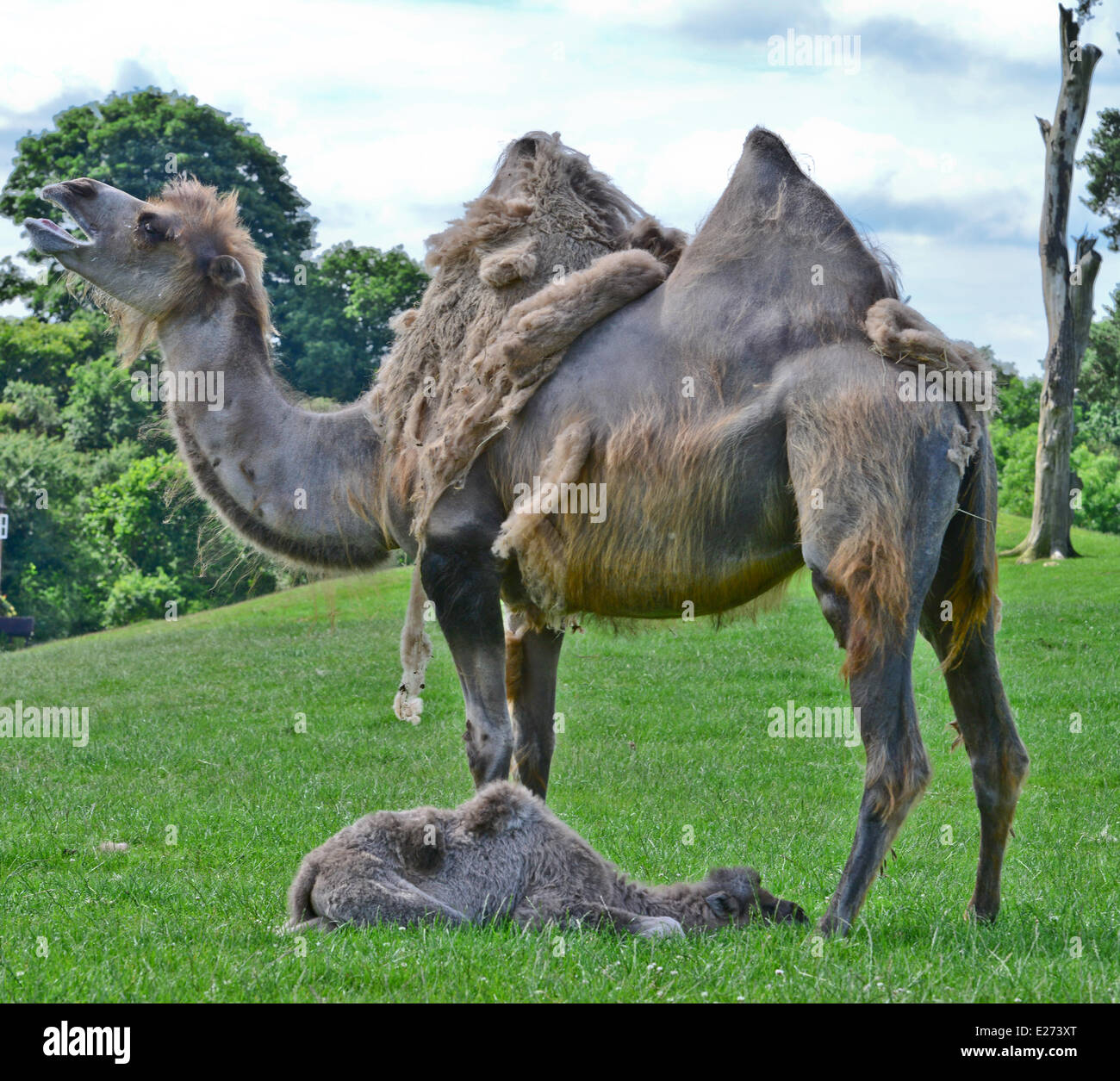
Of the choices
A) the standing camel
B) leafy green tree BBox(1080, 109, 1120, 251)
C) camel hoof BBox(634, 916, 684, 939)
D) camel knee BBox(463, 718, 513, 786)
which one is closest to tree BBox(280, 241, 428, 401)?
leafy green tree BBox(1080, 109, 1120, 251)

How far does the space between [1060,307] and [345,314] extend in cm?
2134

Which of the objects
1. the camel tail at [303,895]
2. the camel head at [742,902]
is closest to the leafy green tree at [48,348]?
the camel tail at [303,895]

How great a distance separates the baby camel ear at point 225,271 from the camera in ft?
22.2

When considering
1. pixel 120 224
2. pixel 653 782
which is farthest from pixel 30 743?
pixel 120 224

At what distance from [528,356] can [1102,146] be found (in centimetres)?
2977

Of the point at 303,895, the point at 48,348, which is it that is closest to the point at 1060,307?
the point at 303,895

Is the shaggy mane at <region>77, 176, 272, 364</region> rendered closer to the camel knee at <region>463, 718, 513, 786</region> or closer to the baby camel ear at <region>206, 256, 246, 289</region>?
the baby camel ear at <region>206, 256, 246, 289</region>

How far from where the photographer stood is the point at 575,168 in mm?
6574

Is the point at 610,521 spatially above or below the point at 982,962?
above

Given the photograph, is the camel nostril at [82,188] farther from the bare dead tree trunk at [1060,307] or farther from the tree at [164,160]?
the tree at [164,160]

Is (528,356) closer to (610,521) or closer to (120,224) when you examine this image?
(610,521)

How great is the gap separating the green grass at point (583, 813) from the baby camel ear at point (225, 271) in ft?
5.27

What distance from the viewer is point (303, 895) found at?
16.3ft
